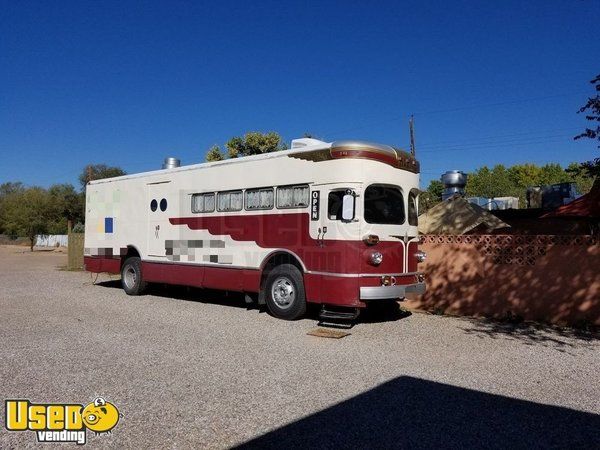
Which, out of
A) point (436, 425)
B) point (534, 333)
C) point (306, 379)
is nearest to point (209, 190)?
point (306, 379)

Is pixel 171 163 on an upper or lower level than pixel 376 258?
upper

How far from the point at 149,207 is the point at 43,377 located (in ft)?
23.5

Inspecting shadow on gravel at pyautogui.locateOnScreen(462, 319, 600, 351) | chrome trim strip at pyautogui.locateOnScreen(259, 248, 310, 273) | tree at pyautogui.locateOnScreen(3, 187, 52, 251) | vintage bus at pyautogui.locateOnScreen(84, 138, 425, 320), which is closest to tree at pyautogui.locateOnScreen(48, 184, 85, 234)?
tree at pyautogui.locateOnScreen(3, 187, 52, 251)

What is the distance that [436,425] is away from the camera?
441 cm

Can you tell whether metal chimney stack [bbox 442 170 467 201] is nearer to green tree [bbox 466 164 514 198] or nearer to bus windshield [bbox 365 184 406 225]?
bus windshield [bbox 365 184 406 225]

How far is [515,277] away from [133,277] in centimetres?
908

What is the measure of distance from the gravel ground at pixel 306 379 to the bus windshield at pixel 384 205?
196 cm

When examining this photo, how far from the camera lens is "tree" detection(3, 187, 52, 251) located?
49625 mm

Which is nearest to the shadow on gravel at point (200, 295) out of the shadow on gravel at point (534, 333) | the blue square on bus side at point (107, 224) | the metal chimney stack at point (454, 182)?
the blue square on bus side at point (107, 224)

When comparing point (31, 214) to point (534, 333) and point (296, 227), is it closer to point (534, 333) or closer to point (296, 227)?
point (296, 227)

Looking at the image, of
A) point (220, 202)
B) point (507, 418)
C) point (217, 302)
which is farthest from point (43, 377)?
point (217, 302)

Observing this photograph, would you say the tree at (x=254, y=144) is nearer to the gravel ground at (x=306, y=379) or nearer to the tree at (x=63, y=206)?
the gravel ground at (x=306, y=379)

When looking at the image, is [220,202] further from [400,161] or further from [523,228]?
[523,228]

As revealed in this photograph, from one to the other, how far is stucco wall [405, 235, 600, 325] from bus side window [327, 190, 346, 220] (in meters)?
3.36
